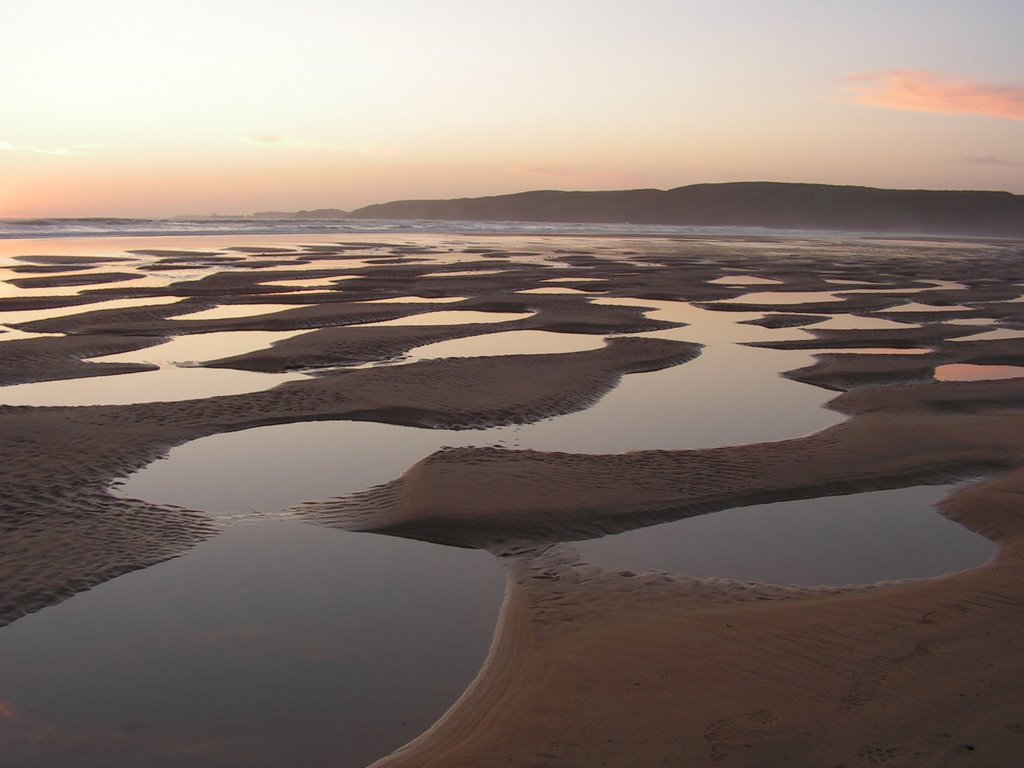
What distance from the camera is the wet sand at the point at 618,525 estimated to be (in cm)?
529

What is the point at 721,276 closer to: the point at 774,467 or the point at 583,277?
the point at 583,277

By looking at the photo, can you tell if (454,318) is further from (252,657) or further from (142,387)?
(252,657)

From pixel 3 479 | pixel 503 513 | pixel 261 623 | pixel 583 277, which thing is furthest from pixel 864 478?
pixel 583 277

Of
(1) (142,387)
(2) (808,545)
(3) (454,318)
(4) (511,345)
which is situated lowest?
(2) (808,545)

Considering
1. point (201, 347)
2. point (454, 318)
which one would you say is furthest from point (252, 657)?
point (454, 318)

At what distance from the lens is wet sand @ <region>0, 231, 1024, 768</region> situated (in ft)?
17.3

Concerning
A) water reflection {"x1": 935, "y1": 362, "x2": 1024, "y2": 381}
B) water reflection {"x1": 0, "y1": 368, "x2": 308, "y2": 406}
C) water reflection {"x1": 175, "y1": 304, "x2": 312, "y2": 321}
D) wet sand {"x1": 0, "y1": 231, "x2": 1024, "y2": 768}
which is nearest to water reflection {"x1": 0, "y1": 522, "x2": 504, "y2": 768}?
wet sand {"x1": 0, "y1": 231, "x2": 1024, "y2": 768}

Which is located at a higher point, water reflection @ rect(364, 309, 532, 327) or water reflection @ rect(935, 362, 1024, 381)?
water reflection @ rect(364, 309, 532, 327)

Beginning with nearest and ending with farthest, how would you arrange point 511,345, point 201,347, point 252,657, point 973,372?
point 252,657
point 973,372
point 201,347
point 511,345

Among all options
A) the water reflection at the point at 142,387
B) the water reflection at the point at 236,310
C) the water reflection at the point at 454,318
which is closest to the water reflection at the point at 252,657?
the water reflection at the point at 142,387

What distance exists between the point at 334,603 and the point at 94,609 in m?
1.92

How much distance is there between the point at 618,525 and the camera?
29.5 feet

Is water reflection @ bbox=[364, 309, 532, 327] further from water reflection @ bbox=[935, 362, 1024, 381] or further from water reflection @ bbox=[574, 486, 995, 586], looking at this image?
water reflection @ bbox=[574, 486, 995, 586]

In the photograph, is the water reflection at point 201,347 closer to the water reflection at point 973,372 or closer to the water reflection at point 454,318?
the water reflection at point 454,318
